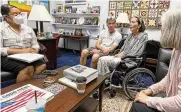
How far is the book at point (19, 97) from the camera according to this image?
37.3 inches

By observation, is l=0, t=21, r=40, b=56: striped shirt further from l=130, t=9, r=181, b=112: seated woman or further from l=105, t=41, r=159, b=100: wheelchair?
l=130, t=9, r=181, b=112: seated woman

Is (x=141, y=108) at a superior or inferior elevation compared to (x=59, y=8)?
inferior

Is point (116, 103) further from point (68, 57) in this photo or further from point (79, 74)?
point (68, 57)

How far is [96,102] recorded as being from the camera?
5.35ft

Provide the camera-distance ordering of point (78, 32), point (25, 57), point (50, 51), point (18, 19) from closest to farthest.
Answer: point (25, 57) < point (18, 19) < point (50, 51) < point (78, 32)

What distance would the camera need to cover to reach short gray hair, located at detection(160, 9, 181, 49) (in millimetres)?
837

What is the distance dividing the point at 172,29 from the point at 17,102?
1043 millimetres

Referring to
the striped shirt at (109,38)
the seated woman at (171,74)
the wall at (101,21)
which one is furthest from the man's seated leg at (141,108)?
the wall at (101,21)

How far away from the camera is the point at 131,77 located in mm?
1950

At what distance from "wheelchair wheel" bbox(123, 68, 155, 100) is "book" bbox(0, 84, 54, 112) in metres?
1.09

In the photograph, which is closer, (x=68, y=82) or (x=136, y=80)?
(x=68, y=82)

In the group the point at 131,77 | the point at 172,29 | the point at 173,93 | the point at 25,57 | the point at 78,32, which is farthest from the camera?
the point at 78,32

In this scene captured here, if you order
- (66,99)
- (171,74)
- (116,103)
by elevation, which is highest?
(171,74)

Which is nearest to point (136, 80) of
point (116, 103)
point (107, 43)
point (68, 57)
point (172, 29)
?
point (116, 103)
